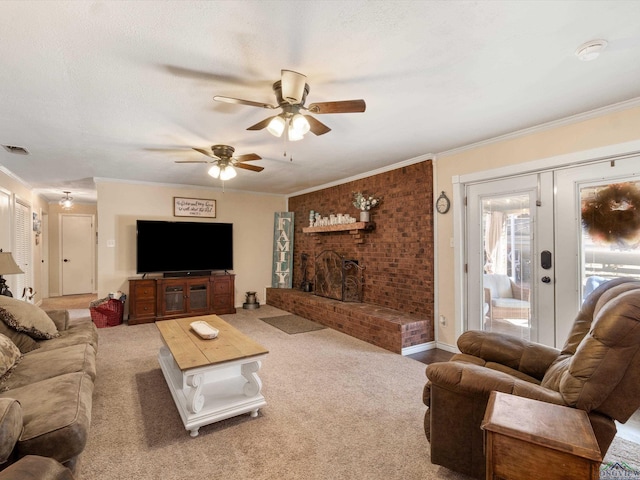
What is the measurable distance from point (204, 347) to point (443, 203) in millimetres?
2924

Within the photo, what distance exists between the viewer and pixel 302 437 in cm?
205

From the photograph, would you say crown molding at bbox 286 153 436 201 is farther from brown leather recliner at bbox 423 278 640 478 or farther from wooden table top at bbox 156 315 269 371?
wooden table top at bbox 156 315 269 371

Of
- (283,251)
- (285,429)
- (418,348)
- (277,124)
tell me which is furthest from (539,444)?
(283,251)

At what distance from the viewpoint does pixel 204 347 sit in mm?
2422

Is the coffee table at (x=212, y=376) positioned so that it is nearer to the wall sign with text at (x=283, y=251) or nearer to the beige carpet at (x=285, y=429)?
the beige carpet at (x=285, y=429)

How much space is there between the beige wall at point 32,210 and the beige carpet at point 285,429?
3132 mm

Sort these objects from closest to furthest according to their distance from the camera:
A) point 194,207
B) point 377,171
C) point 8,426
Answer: point 8,426
point 377,171
point 194,207

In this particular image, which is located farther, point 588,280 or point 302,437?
point 588,280

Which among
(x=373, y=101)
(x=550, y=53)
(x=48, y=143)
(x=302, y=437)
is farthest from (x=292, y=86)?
(x=48, y=143)

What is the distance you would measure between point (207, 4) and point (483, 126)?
2.49 m

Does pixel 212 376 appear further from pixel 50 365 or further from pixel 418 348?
pixel 418 348

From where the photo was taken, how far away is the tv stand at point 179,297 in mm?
4992

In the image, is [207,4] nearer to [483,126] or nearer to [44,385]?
[44,385]

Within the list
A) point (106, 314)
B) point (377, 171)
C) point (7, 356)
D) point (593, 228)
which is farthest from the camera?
point (106, 314)
